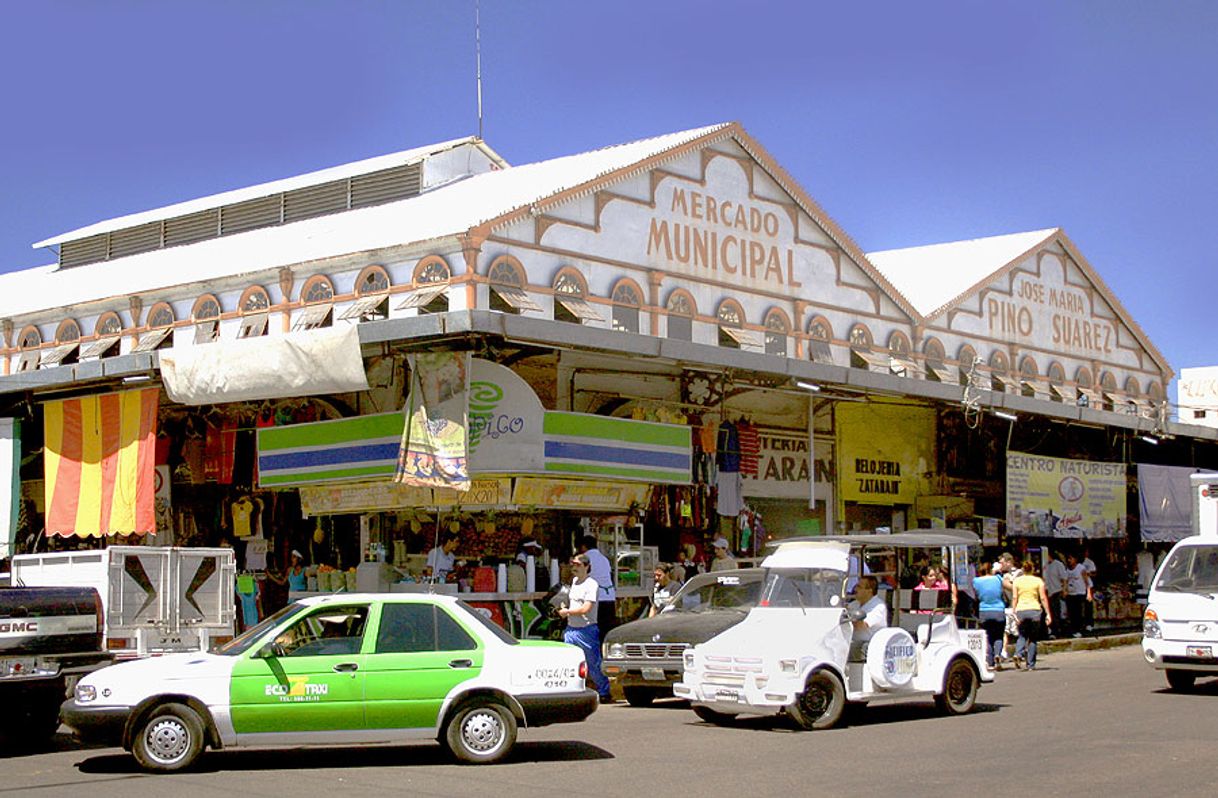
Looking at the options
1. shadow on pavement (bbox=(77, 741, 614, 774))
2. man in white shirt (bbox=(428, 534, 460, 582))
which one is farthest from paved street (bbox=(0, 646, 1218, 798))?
man in white shirt (bbox=(428, 534, 460, 582))

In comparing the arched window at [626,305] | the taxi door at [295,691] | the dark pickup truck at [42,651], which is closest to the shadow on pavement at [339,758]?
the taxi door at [295,691]

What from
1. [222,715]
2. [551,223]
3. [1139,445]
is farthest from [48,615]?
[1139,445]

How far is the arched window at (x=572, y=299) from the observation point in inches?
873

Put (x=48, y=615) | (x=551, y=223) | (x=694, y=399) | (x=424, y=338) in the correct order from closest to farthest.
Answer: (x=48, y=615) → (x=424, y=338) → (x=551, y=223) → (x=694, y=399)

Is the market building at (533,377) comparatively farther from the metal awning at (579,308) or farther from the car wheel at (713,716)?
the car wheel at (713,716)

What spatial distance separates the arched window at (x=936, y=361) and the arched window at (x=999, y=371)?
67.0 inches

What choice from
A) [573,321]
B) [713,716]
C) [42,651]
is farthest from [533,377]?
[42,651]

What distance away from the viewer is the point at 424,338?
62.4ft

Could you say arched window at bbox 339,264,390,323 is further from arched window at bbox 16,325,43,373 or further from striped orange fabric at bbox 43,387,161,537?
arched window at bbox 16,325,43,373

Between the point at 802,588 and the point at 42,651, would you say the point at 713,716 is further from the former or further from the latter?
the point at 42,651

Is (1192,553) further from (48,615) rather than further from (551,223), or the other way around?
(48,615)

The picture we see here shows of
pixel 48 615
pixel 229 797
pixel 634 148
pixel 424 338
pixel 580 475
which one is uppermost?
pixel 634 148

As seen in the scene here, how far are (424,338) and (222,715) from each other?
26.9 ft

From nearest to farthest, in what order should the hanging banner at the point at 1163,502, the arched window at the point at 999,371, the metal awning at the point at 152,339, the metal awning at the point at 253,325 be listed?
the metal awning at the point at 253,325 < the metal awning at the point at 152,339 < the arched window at the point at 999,371 < the hanging banner at the point at 1163,502
